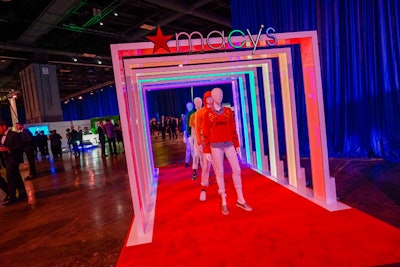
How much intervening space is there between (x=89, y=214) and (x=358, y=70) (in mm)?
6949

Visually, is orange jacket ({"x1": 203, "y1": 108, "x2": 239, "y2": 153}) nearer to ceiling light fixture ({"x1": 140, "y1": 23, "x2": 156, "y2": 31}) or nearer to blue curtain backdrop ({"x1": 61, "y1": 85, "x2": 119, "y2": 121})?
ceiling light fixture ({"x1": 140, "y1": 23, "x2": 156, "y2": 31})

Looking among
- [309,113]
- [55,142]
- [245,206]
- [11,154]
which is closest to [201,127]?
[245,206]

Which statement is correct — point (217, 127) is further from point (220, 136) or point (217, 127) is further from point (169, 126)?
point (169, 126)

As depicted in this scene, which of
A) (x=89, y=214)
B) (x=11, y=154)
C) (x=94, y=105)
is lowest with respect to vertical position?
(x=89, y=214)

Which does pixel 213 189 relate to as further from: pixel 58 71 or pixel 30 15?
pixel 58 71

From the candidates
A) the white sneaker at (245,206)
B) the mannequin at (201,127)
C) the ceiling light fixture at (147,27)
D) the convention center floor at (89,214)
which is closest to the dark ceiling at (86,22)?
the ceiling light fixture at (147,27)

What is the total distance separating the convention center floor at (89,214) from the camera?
3283mm

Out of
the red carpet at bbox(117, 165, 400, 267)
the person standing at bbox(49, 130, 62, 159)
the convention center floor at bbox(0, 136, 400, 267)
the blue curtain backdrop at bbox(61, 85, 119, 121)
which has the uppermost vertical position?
the blue curtain backdrop at bbox(61, 85, 119, 121)

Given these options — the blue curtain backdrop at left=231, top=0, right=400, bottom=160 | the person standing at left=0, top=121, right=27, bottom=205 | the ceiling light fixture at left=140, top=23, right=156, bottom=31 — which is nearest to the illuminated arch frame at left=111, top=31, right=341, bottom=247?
the blue curtain backdrop at left=231, top=0, right=400, bottom=160

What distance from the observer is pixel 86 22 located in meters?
12.2

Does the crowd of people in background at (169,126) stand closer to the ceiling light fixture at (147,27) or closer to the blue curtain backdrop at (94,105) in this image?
the ceiling light fixture at (147,27)

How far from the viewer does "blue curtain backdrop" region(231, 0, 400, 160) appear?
607 centimetres

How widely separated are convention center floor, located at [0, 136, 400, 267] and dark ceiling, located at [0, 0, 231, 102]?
7078mm

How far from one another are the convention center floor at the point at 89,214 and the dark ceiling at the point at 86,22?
23.2ft
